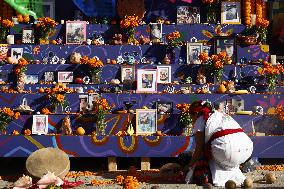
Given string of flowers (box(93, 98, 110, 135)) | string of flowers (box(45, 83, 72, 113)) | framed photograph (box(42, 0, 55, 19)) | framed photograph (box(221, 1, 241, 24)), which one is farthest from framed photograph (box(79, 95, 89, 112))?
framed photograph (box(221, 1, 241, 24))

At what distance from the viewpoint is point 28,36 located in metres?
16.0

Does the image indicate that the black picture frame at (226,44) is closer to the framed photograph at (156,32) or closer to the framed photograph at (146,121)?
the framed photograph at (156,32)

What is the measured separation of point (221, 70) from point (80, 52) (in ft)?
12.8

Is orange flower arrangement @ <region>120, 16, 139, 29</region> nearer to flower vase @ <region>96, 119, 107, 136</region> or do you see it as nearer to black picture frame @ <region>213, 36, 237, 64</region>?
black picture frame @ <region>213, 36, 237, 64</region>

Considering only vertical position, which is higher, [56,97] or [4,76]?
[4,76]

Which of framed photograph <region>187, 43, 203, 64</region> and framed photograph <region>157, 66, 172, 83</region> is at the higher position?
framed photograph <region>187, 43, 203, 64</region>

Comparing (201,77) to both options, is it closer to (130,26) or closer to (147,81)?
(147,81)

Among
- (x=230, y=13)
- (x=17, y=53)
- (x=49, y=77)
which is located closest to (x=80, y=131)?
(x=49, y=77)

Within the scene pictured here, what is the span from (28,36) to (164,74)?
162 inches

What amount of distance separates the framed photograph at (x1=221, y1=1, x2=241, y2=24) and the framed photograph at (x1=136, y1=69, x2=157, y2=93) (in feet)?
10.8

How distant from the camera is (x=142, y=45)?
51.5 ft

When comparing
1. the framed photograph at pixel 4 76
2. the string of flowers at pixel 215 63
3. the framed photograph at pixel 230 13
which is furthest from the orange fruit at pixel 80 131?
the framed photograph at pixel 230 13

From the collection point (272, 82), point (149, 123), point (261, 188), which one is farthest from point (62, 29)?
point (261, 188)

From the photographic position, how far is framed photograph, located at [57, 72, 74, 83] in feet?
49.2
